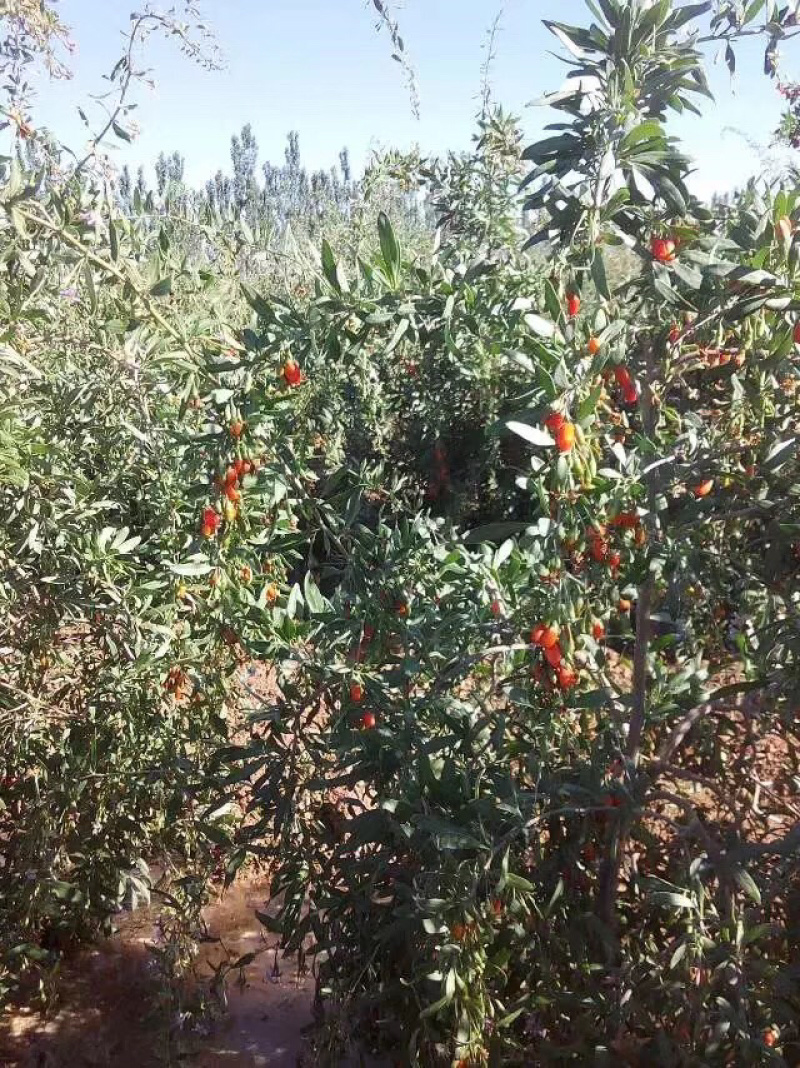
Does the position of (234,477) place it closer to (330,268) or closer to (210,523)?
(210,523)

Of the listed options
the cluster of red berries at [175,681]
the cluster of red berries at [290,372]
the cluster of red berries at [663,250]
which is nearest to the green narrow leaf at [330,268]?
the cluster of red berries at [290,372]

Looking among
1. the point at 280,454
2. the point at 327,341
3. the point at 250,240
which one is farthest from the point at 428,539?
the point at 250,240

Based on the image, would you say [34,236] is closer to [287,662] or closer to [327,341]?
[327,341]

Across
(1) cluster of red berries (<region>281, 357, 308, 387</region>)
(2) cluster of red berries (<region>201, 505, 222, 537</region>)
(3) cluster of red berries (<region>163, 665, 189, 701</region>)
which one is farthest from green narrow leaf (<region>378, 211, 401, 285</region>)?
(3) cluster of red berries (<region>163, 665, 189, 701</region>)

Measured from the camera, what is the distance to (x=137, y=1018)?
2.17 metres

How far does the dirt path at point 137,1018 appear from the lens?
2.05 meters

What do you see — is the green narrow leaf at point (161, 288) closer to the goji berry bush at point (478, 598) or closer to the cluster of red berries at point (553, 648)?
the goji berry bush at point (478, 598)

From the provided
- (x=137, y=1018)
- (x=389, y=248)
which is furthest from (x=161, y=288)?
(x=137, y=1018)

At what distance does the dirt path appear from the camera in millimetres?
2049

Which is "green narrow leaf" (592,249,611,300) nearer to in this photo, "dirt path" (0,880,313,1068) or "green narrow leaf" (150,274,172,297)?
"green narrow leaf" (150,274,172,297)

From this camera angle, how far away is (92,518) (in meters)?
1.84

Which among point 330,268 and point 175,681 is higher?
point 330,268

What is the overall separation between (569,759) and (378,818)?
0.42m

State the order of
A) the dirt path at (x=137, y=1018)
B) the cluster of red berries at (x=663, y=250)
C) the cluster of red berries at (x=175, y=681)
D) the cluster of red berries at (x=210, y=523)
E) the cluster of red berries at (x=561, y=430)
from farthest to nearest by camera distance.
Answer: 1. the dirt path at (x=137, y=1018)
2. the cluster of red berries at (x=175, y=681)
3. the cluster of red berries at (x=210, y=523)
4. the cluster of red berries at (x=663, y=250)
5. the cluster of red berries at (x=561, y=430)
